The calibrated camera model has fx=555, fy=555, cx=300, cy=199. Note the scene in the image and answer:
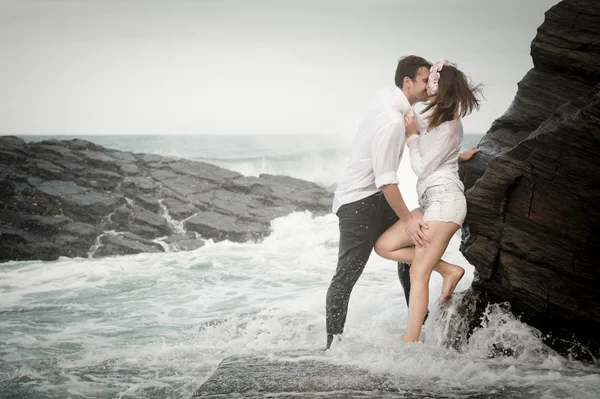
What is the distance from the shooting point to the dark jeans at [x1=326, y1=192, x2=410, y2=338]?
4.24m

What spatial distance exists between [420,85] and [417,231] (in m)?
1.07

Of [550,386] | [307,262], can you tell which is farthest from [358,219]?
[307,262]

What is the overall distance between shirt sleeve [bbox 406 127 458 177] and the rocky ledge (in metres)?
8.05

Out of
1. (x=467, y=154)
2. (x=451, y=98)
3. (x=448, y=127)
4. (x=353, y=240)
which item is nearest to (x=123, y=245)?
(x=353, y=240)

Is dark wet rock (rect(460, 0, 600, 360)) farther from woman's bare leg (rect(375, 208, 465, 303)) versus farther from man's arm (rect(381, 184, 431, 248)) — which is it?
man's arm (rect(381, 184, 431, 248))

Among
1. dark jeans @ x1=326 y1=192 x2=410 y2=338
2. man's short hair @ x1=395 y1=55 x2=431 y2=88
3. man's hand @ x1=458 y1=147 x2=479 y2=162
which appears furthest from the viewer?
man's hand @ x1=458 y1=147 x2=479 y2=162

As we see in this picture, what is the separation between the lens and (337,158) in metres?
34.1

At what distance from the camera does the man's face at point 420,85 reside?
13.4ft

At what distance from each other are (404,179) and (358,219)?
15.3 meters

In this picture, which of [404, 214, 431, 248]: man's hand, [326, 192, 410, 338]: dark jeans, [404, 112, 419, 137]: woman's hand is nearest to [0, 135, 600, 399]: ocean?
[326, 192, 410, 338]: dark jeans

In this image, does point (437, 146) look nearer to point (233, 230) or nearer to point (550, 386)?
point (550, 386)

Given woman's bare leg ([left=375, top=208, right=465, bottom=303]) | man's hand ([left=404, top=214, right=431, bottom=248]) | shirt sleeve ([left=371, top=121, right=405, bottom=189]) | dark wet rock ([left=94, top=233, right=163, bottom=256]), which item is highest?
shirt sleeve ([left=371, top=121, right=405, bottom=189])

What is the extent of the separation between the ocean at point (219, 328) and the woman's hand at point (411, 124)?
4.77 ft

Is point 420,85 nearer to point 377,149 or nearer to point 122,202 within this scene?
point 377,149
